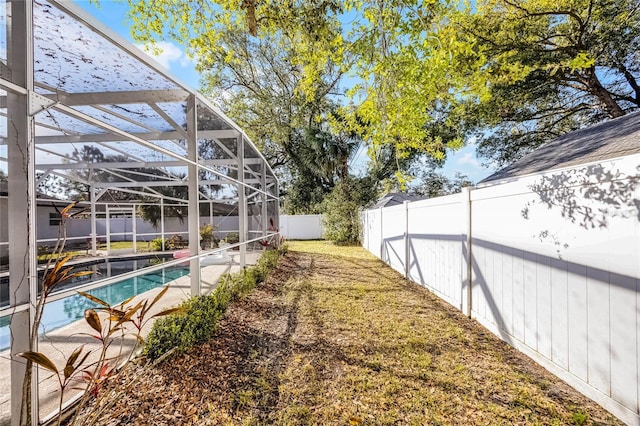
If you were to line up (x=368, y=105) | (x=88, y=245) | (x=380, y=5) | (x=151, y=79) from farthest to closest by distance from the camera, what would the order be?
(x=88, y=245)
(x=368, y=105)
(x=380, y=5)
(x=151, y=79)

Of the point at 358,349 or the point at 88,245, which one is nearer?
the point at 358,349

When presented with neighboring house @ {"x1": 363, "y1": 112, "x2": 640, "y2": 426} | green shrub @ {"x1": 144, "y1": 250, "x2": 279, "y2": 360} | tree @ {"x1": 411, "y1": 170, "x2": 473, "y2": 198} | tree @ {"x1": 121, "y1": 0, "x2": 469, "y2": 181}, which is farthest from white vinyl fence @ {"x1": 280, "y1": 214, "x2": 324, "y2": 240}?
neighboring house @ {"x1": 363, "y1": 112, "x2": 640, "y2": 426}

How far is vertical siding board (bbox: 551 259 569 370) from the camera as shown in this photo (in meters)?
2.55

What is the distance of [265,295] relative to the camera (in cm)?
574

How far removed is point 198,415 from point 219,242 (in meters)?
12.8

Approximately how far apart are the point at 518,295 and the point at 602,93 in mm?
11165

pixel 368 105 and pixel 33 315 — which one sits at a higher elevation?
pixel 368 105

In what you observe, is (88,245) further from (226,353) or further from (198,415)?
(198,415)

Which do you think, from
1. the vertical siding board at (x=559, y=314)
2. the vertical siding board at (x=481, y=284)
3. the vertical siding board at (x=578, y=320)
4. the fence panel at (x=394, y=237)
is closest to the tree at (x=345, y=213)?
the fence panel at (x=394, y=237)

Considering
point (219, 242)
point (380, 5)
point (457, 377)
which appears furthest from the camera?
point (219, 242)

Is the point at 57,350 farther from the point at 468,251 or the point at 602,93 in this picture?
the point at 602,93

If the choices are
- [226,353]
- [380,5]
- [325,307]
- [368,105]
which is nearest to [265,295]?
[325,307]

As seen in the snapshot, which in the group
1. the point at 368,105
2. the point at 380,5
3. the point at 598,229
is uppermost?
the point at 380,5

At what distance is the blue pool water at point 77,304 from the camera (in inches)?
114
